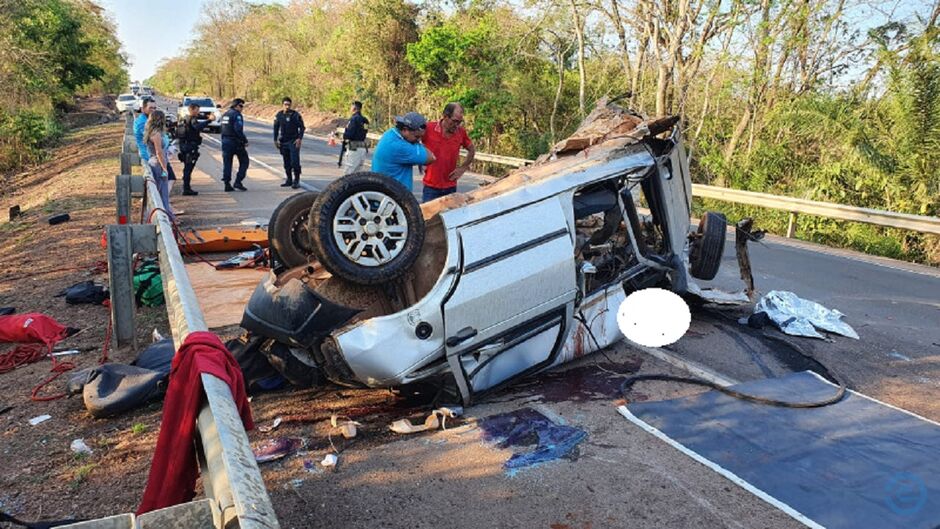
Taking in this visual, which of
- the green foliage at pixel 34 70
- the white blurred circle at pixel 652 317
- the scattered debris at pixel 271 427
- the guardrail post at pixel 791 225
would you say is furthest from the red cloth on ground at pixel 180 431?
the green foliage at pixel 34 70

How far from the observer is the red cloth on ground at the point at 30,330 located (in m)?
5.38

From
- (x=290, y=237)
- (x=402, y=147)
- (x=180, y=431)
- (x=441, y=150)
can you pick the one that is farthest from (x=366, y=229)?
(x=441, y=150)

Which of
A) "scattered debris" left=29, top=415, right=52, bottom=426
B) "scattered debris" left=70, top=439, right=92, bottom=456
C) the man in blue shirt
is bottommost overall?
"scattered debris" left=29, top=415, right=52, bottom=426

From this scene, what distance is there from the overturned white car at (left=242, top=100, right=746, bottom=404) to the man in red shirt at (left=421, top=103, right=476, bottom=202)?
2.29 meters

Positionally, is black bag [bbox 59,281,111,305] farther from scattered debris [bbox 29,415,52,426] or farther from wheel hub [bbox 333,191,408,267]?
wheel hub [bbox 333,191,408,267]

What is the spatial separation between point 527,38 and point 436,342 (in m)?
19.6

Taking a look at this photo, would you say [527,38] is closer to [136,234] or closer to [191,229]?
[191,229]

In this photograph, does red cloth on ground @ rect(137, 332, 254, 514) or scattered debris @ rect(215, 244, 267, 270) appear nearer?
red cloth on ground @ rect(137, 332, 254, 514)

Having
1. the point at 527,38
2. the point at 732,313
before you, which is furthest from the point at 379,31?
the point at 732,313

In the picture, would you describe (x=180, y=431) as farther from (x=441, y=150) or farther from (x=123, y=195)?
(x=123, y=195)

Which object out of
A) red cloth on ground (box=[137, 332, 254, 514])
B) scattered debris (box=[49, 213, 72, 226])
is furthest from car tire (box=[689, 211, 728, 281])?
scattered debris (box=[49, 213, 72, 226])

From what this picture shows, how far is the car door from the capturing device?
3812 millimetres

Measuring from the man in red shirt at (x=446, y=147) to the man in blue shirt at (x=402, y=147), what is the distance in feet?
2.43

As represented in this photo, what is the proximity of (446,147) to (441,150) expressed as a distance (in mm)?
63
